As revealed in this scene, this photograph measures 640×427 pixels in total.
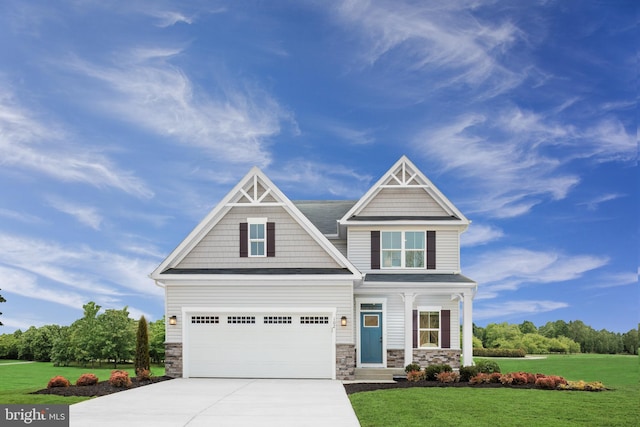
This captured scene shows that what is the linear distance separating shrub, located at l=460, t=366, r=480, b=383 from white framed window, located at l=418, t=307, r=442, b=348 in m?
4.03

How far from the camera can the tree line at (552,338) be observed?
4178 cm

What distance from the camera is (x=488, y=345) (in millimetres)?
Result: 43938

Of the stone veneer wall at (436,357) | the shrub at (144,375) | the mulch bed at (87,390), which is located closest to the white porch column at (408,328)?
the stone veneer wall at (436,357)

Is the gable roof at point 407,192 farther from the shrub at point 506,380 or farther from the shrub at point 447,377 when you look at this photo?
the shrub at point 506,380

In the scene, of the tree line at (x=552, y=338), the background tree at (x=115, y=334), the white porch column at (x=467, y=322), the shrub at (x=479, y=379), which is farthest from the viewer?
the tree line at (x=552, y=338)

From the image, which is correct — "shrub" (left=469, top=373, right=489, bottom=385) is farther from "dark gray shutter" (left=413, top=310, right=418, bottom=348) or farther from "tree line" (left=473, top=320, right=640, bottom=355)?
"tree line" (left=473, top=320, right=640, bottom=355)

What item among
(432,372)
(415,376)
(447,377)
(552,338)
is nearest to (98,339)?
(415,376)

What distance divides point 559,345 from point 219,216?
29247 millimetres

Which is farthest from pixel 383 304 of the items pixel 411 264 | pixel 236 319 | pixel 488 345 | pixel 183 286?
pixel 488 345

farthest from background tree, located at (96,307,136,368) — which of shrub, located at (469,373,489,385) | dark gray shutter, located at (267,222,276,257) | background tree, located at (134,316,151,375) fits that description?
shrub, located at (469,373,489,385)

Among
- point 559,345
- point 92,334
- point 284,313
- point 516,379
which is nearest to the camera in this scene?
point 516,379

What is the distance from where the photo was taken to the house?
2173cm

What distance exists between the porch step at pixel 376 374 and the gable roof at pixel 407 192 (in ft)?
19.1

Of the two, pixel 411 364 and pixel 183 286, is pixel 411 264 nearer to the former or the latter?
pixel 411 364
